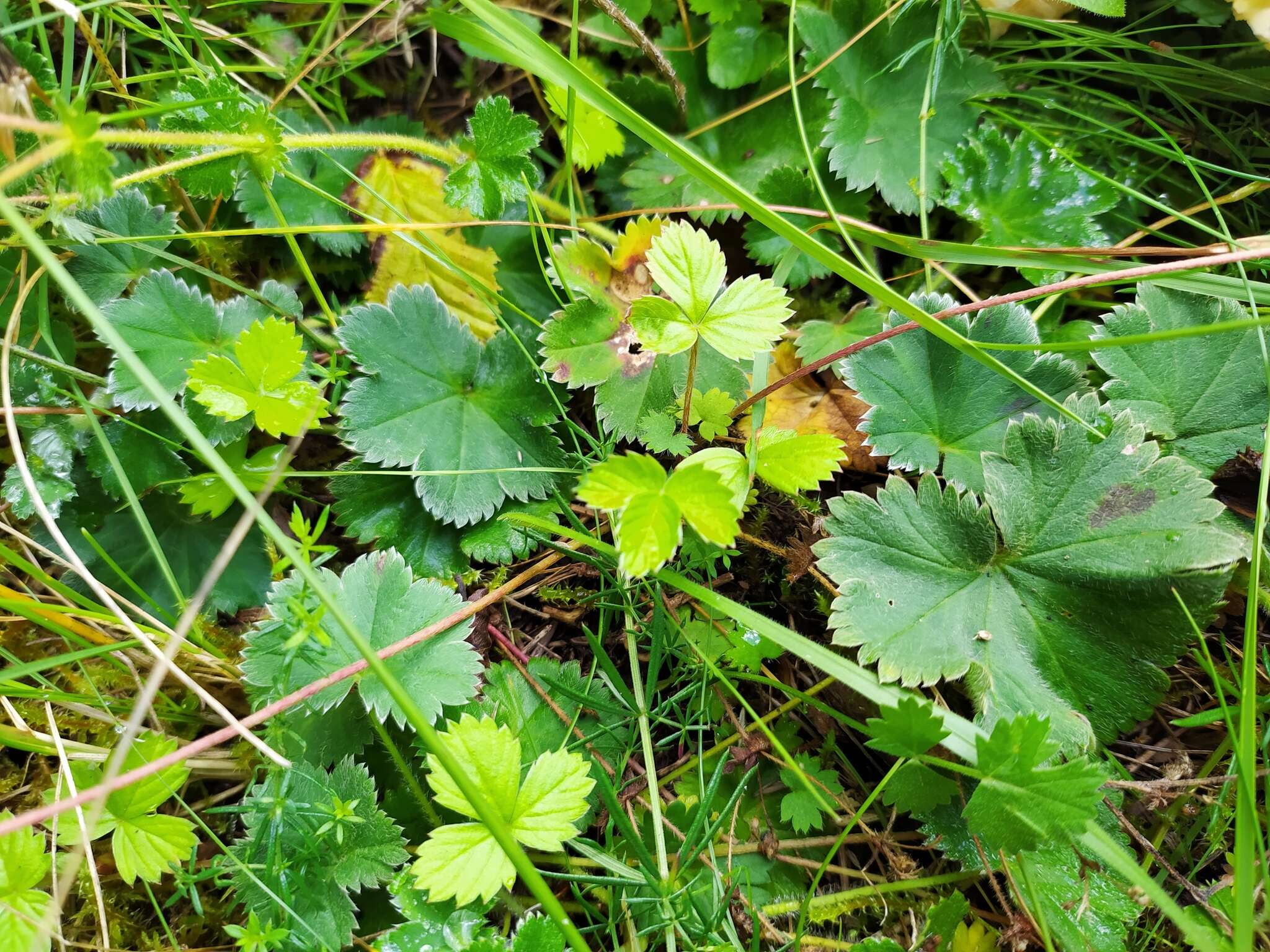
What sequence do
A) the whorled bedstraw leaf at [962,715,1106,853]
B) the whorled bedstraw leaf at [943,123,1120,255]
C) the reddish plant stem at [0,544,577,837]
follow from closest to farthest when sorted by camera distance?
the reddish plant stem at [0,544,577,837], the whorled bedstraw leaf at [962,715,1106,853], the whorled bedstraw leaf at [943,123,1120,255]

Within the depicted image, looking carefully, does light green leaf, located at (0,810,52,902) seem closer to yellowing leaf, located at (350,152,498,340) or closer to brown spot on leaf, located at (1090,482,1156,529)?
yellowing leaf, located at (350,152,498,340)

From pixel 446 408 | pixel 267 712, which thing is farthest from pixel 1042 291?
pixel 267 712

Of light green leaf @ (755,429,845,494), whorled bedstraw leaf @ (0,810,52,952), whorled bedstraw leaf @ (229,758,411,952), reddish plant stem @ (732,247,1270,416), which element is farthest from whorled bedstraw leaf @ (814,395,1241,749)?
whorled bedstraw leaf @ (0,810,52,952)

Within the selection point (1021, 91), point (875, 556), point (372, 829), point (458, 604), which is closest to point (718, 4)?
point (1021, 91)

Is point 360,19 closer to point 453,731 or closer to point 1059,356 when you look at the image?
point 453,731

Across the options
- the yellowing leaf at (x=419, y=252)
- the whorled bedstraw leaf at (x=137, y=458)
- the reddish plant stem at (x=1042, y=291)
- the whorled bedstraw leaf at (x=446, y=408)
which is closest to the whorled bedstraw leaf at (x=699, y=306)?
the reddish plant stem at (x=1042, y=291)

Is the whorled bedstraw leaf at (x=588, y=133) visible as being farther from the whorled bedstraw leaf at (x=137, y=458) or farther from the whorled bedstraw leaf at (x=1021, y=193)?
the whorled bedstraw leaf at (x=137, y=458)
